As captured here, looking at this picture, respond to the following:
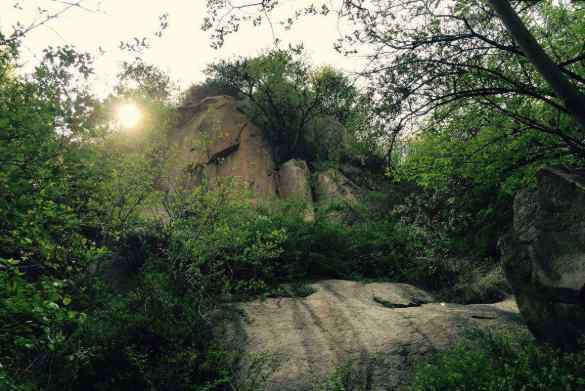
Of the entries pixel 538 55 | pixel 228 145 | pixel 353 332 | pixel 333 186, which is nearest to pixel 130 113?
pixel 228 145

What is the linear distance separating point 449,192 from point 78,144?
8.58 m

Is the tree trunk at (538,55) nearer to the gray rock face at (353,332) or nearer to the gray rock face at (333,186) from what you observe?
the gray rock face at (353,332)

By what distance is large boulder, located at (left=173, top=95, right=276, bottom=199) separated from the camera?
835 inches

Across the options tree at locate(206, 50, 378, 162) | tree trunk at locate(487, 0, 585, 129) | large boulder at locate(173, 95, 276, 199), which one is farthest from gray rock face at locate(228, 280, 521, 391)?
tree at locate(206, 50, 378, 162)

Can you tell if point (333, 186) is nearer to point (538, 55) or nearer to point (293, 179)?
point (293, 179)

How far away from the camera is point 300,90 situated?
24422mm

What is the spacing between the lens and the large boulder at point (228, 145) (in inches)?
835

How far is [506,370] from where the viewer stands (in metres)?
5.11

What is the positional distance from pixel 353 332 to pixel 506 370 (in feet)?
10.8

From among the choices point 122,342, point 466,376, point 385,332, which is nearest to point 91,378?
point 122,342

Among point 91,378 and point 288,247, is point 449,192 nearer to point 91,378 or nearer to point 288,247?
point 288,247

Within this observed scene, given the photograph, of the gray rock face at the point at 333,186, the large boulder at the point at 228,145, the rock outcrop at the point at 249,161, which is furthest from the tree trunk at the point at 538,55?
Answer: the large boulder at the point at 228,145

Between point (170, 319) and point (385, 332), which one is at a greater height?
point (170, 319)

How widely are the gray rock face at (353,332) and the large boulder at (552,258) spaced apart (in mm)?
2098
